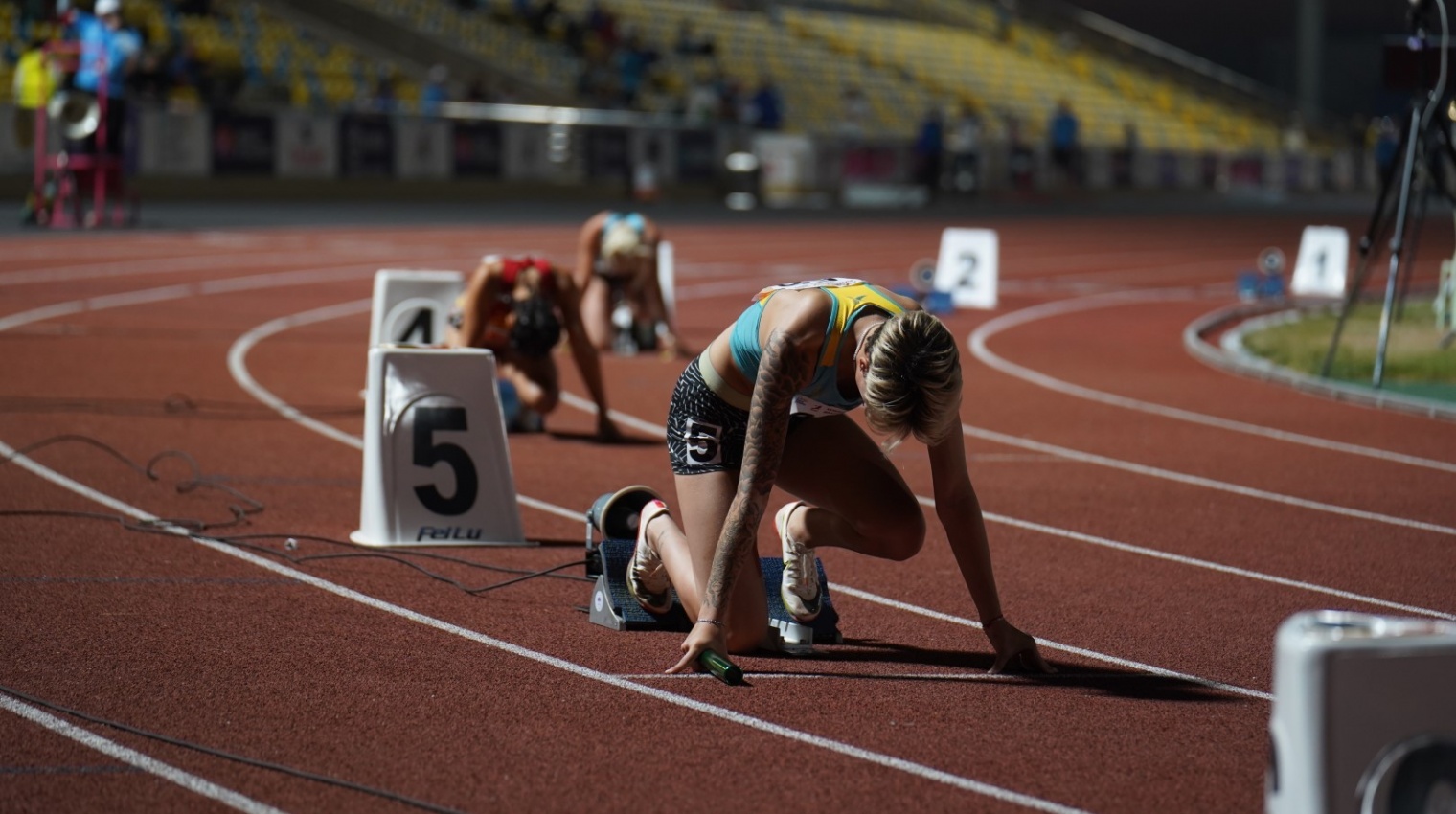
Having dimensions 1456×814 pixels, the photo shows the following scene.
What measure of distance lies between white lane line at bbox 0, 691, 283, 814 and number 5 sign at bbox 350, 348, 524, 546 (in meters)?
2.18

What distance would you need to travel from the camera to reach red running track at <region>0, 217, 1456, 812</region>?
169 inches

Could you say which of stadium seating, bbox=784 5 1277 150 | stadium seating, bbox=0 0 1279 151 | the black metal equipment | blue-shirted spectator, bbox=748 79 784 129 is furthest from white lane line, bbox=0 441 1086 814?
stadium seating, bbox=784 5 1277 150

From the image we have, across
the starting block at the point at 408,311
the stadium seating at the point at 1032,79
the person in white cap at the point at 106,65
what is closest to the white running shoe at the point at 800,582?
the starting block at the point at 408,311

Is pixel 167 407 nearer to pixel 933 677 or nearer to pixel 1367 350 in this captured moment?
pixel 933 677

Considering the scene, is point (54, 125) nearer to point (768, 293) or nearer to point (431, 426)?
point (431, 426)

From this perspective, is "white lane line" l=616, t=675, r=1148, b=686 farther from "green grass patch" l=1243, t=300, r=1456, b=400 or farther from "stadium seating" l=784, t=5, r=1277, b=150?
"stadium seating" l=784, t=5, r=1277, b=150

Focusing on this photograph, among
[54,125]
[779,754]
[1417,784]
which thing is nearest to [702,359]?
[779,754]

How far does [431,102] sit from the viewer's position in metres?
31.6

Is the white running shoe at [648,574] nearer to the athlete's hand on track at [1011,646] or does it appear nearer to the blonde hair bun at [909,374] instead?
the athlete's hand on track at [1011,646]

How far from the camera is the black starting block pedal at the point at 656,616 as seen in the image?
18.1 feet

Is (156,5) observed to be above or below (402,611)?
above

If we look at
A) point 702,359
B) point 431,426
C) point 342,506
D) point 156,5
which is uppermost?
point 156,5

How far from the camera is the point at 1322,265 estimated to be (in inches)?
819

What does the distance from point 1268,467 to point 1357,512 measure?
1.24 m
